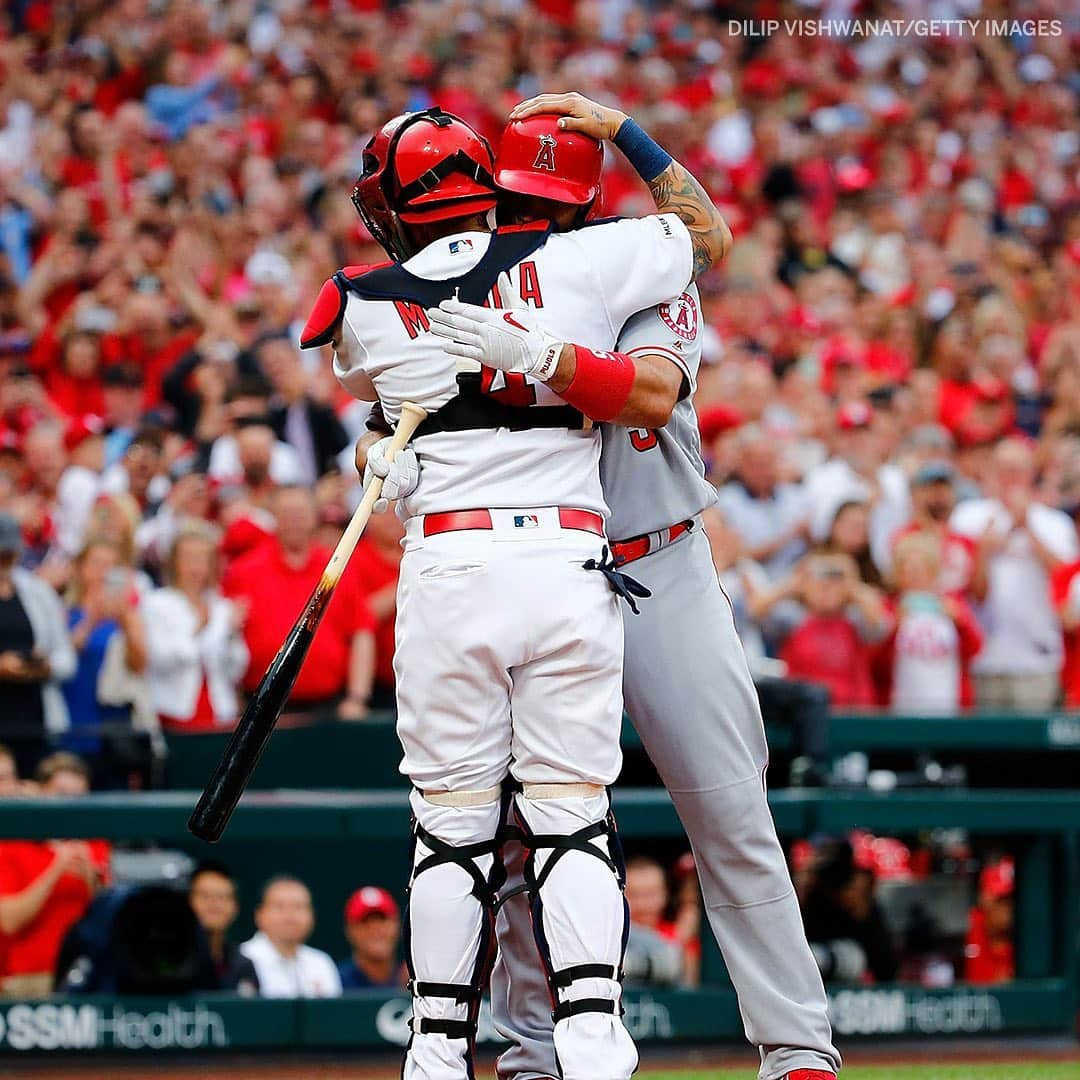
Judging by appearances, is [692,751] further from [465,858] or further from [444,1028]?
[444,1028]

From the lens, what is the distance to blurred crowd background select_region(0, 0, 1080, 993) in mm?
7520

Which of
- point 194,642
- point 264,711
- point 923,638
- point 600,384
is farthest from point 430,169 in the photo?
point 923,638

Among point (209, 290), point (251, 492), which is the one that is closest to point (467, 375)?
point (251, 492)

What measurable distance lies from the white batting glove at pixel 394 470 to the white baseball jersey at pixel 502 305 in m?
0.04

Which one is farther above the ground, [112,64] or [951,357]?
[112,64]

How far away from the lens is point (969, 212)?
1441cm

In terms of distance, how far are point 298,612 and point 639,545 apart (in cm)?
365

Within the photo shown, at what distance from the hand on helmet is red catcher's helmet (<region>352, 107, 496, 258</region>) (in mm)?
152

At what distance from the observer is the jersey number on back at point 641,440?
14.2 ft

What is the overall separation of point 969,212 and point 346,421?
6312 millimetres

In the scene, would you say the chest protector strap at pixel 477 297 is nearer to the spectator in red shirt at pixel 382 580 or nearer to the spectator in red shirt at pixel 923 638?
the spectator in red shirt at pixel 382 580

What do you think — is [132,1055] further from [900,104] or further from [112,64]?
[900,104]

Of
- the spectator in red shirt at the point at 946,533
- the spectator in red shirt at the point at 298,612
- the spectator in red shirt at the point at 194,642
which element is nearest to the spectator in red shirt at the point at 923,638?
the spectator in red shirt at the point at 946,533

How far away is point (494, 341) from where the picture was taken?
3760mm
